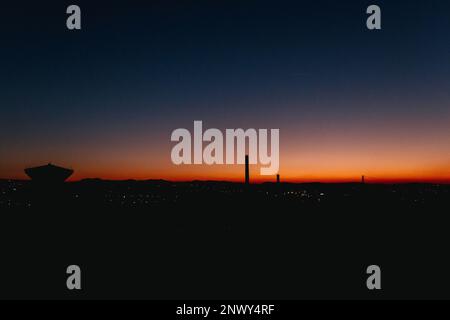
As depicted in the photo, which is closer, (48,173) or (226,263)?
(226,263)

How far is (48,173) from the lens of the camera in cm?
2539

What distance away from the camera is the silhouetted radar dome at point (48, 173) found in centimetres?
2541

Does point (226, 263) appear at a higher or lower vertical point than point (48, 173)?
lower

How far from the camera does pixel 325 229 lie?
79.0ft

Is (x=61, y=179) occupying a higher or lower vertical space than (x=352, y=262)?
higher

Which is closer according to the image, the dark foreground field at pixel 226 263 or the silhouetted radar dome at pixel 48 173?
the dark foreground field at pixel 226 263

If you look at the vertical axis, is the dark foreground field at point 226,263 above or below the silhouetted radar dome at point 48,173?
below

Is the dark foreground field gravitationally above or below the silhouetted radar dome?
below

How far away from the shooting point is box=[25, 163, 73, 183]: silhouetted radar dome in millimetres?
25406

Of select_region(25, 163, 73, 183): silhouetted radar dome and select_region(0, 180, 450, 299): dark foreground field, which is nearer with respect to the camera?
select_region(0, 180, 450, 299): dark foreground field
